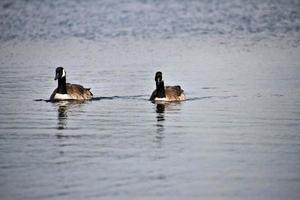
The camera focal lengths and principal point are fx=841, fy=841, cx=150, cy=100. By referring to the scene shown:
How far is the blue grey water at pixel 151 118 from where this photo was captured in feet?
37.0

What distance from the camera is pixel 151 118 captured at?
17.1 meters

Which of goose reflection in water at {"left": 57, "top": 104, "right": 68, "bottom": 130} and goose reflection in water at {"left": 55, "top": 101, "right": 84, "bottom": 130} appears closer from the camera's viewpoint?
goose reflection in water at {"left": 57, "top": 104, "right": 68, "bottom": 130}

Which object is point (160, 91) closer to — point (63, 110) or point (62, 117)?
point (63, 110)

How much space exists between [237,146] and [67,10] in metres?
47.5

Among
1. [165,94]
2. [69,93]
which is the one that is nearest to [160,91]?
[165,94]

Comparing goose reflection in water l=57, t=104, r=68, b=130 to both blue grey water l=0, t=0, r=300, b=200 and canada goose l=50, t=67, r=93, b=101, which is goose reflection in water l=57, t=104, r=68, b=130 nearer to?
blue grey water l=0, t=0, r=300, b=200

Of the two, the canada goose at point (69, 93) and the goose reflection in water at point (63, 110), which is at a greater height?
the canada goose at point (69, 93)

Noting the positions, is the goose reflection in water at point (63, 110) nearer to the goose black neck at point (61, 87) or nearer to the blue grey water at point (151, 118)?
the blue grey water at point (151, 118)

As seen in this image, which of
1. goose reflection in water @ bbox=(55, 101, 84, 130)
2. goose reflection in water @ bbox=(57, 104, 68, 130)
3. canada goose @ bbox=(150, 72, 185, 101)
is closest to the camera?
goose reflection in water @ bbox=(57, 104, 68, 130)

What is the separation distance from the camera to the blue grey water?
1127 cm

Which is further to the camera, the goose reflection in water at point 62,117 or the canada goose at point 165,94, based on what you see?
the canada goose at point 165,94

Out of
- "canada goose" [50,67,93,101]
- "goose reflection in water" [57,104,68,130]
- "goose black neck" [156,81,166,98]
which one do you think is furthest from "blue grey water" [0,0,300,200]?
"goose black neck" [156,81,166,98]

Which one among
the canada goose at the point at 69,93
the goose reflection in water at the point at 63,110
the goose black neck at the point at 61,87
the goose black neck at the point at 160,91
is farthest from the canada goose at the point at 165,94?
the goose black neck at the point at 61,87

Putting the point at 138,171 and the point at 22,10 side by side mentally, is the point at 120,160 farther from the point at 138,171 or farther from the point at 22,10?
the point at 22,10
